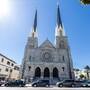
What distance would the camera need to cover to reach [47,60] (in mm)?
49469

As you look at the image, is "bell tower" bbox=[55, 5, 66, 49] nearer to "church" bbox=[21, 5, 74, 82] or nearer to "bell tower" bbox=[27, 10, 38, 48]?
"church" bbox=[21, 5, 74, 82]

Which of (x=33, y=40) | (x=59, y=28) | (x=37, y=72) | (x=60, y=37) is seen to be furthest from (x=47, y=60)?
(x=59, y=28)

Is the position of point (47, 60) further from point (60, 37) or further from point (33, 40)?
point (60, 37)

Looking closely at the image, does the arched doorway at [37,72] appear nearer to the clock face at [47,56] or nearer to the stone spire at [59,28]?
the clock face at [47,56]

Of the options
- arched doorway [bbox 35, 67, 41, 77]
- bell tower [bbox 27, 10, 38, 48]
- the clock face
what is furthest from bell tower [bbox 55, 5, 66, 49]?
arched doorway [bbox 35, 67, 41, 77]

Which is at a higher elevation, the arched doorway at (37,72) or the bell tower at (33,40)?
the bell tower at (33,40)

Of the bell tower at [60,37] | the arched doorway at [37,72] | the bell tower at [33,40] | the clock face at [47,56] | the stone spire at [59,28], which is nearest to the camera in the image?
the arched doorway at [37,72]

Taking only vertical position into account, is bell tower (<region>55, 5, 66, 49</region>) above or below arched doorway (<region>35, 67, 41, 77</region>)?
above

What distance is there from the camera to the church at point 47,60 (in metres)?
46.4

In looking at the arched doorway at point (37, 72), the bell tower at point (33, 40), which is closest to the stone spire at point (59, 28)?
the bell tower at point (33, 40)

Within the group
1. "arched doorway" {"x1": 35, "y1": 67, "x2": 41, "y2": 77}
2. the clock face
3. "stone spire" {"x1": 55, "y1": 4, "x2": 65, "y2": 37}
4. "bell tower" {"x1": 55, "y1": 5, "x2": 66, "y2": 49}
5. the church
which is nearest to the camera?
the church

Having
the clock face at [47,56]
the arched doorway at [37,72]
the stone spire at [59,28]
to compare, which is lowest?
the arched doorway at [37,72]

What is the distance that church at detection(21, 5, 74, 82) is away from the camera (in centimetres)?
4641

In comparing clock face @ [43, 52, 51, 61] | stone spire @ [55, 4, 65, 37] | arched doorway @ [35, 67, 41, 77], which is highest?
stone spire @ [55, 4, 65, 37]
